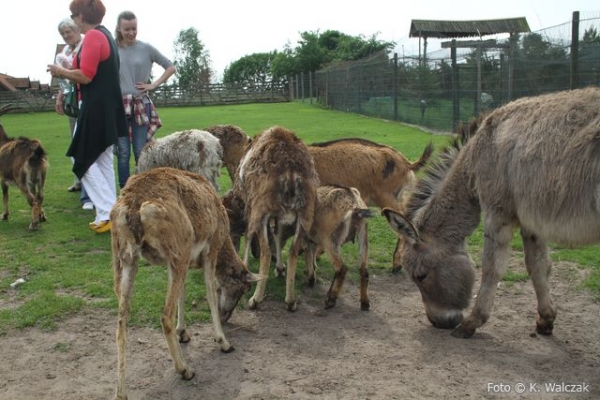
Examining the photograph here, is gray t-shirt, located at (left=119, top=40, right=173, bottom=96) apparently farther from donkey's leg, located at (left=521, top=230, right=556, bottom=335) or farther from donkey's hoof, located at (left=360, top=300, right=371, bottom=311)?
donkey's leg, located at (left=521, top=230, right=556, bottom=335)

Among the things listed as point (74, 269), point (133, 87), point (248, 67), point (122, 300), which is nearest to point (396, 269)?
point (122, 300)

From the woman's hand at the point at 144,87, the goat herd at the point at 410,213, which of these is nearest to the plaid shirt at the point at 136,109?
the woman's hand at the point at 144,87

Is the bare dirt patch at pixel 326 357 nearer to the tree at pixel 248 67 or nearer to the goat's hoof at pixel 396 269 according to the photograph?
the goat's hoof at pixel 396 269

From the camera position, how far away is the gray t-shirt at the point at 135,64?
797 cm

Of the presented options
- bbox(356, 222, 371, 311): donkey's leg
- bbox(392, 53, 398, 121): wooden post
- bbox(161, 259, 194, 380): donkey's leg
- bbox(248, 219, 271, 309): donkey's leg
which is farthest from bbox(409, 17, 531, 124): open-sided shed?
bbox(161, 259, 194, 380): donkey's leg

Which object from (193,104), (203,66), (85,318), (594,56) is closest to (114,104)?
(85,318)

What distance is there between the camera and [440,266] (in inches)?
186

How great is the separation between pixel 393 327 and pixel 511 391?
129 cm

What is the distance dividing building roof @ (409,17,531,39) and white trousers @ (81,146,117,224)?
1269 inches

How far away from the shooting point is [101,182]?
7.42 meters

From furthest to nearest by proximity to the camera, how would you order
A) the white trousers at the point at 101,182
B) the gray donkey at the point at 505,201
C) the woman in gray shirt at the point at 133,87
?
1. the woman in gray shirt at the point at 133,87
2. the white trousers at the point at 101,182
3. the gray donkey at the point at 505,201

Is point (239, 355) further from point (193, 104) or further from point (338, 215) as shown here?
point (193, 104)

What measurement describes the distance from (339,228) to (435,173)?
1066 millimetres

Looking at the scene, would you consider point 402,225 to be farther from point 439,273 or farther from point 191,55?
point 191,55
